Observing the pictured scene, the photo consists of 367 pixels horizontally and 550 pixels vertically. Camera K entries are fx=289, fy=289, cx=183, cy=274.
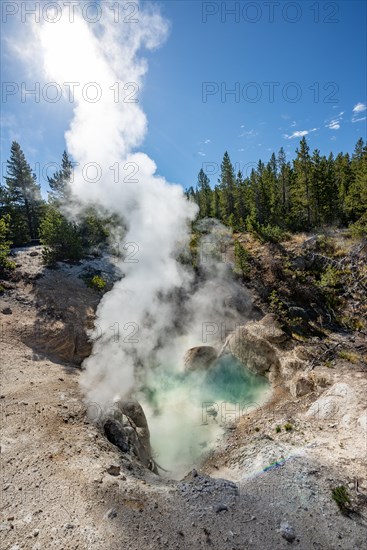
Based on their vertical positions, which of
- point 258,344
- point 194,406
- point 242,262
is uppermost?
point 242,262

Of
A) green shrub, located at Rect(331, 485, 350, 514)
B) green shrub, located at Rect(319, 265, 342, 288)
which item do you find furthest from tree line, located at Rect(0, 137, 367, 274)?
green shrub, located at Rect(331, 485, 350, 514)

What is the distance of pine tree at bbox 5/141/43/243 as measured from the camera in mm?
35250

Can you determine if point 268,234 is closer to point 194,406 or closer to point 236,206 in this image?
point 236,206

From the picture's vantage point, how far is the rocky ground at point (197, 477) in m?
6.21

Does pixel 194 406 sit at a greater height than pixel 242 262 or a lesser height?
lesser

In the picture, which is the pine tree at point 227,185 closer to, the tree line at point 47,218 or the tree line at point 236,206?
the tree line at point 236,206

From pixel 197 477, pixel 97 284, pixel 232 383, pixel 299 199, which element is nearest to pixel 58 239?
pixel 97 284

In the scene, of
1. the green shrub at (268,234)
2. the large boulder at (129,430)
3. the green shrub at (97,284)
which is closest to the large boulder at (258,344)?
the large boulder at (129,430)

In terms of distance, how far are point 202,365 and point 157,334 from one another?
3.69 metres

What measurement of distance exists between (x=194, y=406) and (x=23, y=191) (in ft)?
113

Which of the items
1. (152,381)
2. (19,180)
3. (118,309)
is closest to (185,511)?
(152,381)

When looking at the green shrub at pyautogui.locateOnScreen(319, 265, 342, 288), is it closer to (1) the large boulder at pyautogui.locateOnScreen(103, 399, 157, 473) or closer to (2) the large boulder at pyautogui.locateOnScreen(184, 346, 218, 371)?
(2) the large boulder at pyautogui.locateOnScreen(184, 346, 218, 371)

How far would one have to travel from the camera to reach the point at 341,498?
7355 millimetres

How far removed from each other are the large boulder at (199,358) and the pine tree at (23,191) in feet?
89.1
